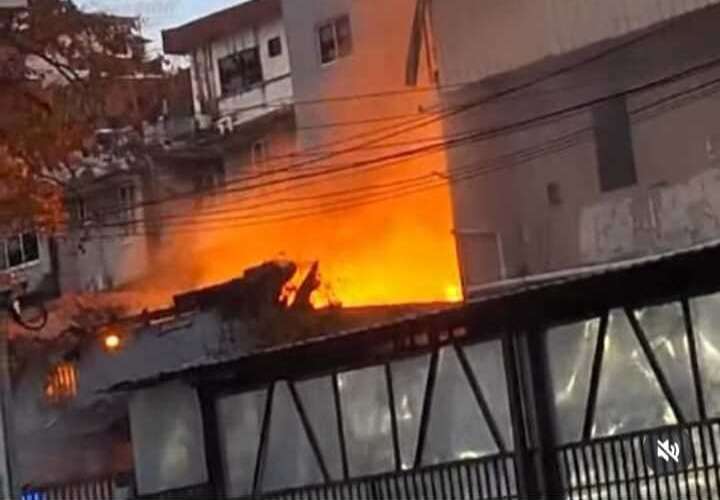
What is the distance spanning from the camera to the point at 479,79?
113 ft

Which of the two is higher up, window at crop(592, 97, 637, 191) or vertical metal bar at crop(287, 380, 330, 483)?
window at crop(592, 97, 637, 191)

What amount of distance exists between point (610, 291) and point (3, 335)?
17.8 ft

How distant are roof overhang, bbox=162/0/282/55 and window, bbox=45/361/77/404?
10354 millimetres

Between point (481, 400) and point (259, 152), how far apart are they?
3187 cm

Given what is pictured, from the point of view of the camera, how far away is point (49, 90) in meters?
21.9

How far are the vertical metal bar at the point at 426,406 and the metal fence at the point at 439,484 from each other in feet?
0.62

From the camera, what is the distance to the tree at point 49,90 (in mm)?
21516

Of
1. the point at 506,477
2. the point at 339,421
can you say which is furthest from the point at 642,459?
the point at 339,421

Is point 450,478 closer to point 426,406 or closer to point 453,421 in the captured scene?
point 453,421

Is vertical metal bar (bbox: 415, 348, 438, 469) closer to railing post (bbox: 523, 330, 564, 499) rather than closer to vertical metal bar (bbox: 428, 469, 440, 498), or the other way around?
vertical metal bar (bbox: 428, 469, 440, 498)

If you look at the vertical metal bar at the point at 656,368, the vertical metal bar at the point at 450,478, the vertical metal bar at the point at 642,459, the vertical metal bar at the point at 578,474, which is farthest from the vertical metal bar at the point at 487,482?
the vertical metal bar at the point at 656,368

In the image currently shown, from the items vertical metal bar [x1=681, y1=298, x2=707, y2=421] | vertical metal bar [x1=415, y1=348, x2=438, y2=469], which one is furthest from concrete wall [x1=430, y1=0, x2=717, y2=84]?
vertical metal bar [x1=681, y1=298, x2=707, y2=421]

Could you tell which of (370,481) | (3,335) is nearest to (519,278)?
(370,481)

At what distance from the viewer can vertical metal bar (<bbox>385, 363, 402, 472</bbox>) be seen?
18.6 metres
